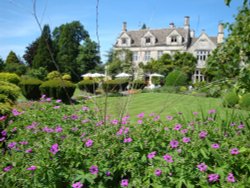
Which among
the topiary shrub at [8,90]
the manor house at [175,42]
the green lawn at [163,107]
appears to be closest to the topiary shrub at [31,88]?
the green lawn at [163,107]

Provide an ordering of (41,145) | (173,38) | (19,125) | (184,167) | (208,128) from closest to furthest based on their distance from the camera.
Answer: (184,167)
(41,145)
(208,128)
(19,125)
(173,38)

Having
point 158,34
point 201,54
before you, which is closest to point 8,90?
point 201,54

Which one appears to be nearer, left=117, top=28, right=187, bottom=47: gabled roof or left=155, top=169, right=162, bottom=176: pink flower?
left=155, top=169, right=162, bottom=176: pink flower

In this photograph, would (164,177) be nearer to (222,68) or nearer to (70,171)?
(70,171)

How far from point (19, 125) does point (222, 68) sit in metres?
2.55

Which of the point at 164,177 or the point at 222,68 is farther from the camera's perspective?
the point at 222,68

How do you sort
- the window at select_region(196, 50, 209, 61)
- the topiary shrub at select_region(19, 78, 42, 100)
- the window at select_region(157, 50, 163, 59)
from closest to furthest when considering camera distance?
the topiary shrub at select_region(19, 78, 42, 100) < the window at select_region(196, 50, 209, 61) < the window at select_region(157, 50, 163, 59)

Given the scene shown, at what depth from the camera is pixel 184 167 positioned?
6.26 feet

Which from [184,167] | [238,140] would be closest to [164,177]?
[184,167]

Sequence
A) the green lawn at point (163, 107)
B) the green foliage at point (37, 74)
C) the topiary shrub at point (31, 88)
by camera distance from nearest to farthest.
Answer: the green lawn at point (163, 107) → the topiary shrub at point (31, 88) → the green foliage at point (37, 74)

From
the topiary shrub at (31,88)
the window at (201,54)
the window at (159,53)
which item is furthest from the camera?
the window at (159,53)

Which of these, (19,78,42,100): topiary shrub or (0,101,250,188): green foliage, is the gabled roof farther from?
(0,101,250,188): green foliage

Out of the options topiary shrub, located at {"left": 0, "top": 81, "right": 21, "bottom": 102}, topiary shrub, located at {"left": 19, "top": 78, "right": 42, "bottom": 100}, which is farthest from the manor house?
topiary shrub, located at {"left": 0, "top": 81, "right": 21, "bottom": 102}

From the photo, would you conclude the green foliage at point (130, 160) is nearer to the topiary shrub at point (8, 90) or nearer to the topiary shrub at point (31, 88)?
the topiary shrub at point (8, 90)
